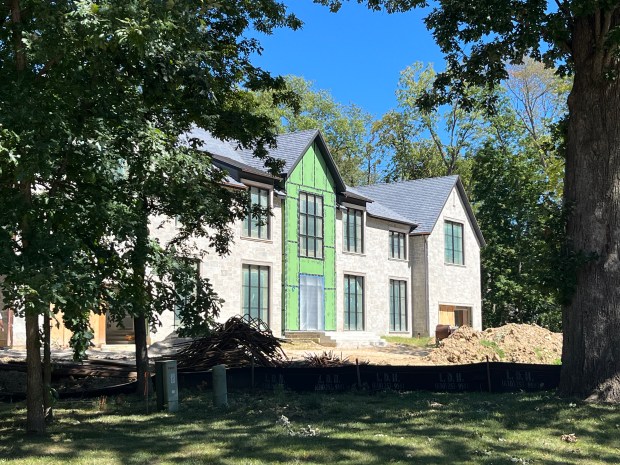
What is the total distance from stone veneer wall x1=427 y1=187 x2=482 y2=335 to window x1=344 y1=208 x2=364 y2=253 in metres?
5.46

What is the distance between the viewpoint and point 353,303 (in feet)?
129

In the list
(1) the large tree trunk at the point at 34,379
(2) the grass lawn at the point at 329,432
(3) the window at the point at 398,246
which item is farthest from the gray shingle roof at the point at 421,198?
(1) the large tree trunk at the point at 34,379

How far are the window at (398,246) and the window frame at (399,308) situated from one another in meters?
1.33

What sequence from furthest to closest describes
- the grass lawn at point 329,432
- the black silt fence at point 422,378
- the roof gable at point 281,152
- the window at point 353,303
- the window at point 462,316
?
the window at point 462,316 → the window at point 353,303 → the roof gable at point 281,152 → the black silt fence at point 422,378 → the grass lawn at point 329,432

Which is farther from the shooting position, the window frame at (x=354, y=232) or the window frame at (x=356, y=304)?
the window frame at (x=354, y=232)

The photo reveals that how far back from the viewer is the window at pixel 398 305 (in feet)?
136

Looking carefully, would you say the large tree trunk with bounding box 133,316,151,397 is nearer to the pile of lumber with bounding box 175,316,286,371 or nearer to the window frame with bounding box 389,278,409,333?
the pile of lumber with bounding box 175,316,286,371

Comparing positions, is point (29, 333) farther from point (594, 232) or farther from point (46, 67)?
point (594, 232)

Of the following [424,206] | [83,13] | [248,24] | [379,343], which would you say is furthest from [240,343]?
[424,206]

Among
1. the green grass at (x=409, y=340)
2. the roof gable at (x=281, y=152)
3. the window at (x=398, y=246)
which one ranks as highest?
the roof gable at (x=281, y=152)

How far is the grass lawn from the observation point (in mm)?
9547

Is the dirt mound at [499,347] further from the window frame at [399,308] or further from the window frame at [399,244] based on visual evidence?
the window frame at [399,244]

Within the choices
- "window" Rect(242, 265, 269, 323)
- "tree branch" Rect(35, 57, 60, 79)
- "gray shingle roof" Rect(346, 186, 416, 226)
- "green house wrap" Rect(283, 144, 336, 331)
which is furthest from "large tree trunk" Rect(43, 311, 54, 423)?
"gray shingle roof" Rect(346, 186, 416, 226)

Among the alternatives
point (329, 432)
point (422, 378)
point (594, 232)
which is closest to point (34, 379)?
point (329, 432)
